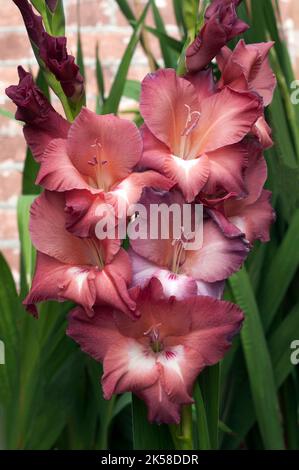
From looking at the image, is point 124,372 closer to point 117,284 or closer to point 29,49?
point 117,284

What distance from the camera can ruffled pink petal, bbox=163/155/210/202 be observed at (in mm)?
476

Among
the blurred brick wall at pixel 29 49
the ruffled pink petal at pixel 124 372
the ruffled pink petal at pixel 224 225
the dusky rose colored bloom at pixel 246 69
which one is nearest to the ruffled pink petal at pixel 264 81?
the dusky rose colored bloom at pixel 246 69

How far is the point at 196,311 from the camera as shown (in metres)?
0.48

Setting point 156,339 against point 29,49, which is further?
point 29,49

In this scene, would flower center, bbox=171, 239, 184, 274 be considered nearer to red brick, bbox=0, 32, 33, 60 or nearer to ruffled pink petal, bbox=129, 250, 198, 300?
ruffled pink petal, bbox=129, 250, 198, 300

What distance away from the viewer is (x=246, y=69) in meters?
0.52

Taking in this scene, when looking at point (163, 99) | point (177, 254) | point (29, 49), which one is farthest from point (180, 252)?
point (29, 49)

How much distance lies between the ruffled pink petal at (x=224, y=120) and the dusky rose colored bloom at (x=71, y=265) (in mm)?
100

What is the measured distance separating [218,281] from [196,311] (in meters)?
0.03

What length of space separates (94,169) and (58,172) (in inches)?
1.4
